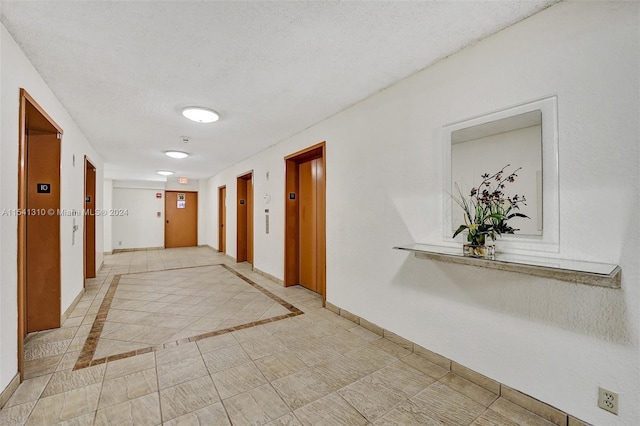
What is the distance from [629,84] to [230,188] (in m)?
7.53

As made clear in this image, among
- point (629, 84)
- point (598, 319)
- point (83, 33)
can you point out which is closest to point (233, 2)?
point (83, 33)

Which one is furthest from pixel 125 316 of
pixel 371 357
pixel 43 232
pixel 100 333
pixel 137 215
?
pixel 137 215

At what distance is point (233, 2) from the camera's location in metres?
1.72

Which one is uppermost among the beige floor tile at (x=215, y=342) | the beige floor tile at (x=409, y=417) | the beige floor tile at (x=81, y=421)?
the beige floor tile at (x=81, y=421)

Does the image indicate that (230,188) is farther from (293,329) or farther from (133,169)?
(293,329)

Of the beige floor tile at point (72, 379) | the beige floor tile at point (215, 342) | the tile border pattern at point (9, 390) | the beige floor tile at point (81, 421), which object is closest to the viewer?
the beige floor tile at point (81, 421)

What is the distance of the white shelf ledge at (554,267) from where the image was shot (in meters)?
1.45

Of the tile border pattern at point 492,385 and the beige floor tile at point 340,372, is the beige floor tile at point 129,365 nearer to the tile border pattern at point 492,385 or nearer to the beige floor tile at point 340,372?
the beige floor tile at point 340,372

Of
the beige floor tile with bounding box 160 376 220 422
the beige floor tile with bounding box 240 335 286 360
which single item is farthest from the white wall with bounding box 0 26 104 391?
the beige floor tile with bounding box 240 335 286 360

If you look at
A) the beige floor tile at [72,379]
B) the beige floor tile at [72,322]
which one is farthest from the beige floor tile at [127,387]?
the beige floor tile at [72,322]

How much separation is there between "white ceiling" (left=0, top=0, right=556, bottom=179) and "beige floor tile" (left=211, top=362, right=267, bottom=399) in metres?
2.63

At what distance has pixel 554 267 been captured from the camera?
1.59 metres

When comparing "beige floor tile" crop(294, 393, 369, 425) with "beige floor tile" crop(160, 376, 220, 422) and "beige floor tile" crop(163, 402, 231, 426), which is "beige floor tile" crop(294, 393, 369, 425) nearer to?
"beige floor tile" crop(163, 402, 231, 426)

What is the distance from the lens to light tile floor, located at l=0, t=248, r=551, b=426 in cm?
181
